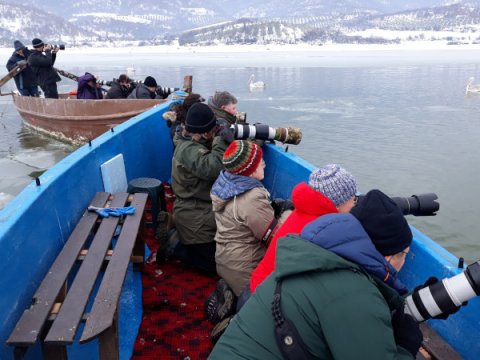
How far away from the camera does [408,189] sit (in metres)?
8.09

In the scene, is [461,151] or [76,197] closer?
[76,197]

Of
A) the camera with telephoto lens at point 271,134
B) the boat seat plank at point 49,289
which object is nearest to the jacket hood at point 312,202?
the boat seat plank at point 49,289

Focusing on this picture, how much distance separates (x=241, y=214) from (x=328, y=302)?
129 cm

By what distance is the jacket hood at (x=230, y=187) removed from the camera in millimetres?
2338

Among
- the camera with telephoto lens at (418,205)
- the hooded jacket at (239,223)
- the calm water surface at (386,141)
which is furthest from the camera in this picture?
the calm water surface at (386,141)

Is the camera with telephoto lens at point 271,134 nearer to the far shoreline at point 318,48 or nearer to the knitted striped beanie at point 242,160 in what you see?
the knitted striped beanie at point 242,160

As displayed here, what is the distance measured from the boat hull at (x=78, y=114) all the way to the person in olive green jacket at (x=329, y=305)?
6191 millimetres

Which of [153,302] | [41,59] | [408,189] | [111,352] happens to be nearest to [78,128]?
[41,59]

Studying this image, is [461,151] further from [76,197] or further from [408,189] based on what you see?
[76,197]

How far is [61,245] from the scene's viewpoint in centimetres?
234

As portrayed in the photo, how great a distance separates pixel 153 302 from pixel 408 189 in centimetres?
646

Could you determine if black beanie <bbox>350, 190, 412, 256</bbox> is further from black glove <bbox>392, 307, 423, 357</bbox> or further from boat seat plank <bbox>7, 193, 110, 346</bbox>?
boat seat plank <bbox>7, 193, 110, 346</bbox>

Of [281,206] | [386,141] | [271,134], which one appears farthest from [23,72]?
[281,206]

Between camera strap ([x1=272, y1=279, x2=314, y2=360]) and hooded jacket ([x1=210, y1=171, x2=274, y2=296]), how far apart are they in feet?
3.89
